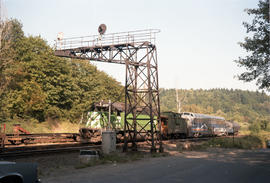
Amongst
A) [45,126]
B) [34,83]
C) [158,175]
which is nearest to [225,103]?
[45,126]

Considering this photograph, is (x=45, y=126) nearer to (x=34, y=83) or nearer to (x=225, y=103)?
(x=34, y=83)

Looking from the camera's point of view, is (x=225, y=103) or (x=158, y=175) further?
(x=225, y=103)

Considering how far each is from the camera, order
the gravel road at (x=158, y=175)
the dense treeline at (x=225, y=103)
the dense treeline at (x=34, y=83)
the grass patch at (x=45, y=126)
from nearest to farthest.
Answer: the gravel road at (x=158, y=175) → the dense treeline at (x=34, y=83) → the grass patch at (x=45, y=126) → the dense treeline at (x=225, y=103)

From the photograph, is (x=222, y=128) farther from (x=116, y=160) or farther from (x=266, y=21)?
(x=116, y=160)

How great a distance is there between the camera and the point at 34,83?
29.9 meters

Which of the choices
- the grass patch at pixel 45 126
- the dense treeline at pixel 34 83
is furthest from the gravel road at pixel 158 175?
the dense treeline at pixel 34 83

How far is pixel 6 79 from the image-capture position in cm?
2542

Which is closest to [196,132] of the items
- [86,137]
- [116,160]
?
[86,137]

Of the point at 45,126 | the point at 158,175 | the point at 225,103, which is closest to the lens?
the point at 158,175

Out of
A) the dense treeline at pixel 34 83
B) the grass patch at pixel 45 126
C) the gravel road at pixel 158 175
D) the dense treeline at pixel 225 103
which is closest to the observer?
the gravel road at pixel 158 175

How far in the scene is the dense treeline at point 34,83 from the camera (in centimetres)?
2626

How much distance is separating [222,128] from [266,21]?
2871cm

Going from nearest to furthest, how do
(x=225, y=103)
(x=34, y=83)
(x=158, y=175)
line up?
1. (x=158, y=175)
2. (x=34, y=83)
3. (x=225, y=103)

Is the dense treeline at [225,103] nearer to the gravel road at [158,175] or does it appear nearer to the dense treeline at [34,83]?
the dense treeline at [34,83]
